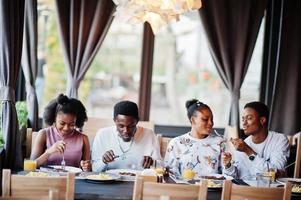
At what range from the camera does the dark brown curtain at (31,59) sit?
4977 mm

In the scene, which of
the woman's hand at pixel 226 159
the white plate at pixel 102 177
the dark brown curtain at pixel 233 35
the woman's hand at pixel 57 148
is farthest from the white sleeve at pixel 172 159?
the dark brown curtain at pixel 233 35

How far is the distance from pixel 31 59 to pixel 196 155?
198 cm

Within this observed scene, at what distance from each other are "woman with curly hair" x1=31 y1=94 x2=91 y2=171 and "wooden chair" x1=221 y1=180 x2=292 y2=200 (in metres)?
1.31

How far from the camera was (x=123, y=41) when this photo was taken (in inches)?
219

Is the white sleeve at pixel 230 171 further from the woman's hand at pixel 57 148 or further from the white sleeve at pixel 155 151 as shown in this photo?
the woman's hand at pixel 57 148

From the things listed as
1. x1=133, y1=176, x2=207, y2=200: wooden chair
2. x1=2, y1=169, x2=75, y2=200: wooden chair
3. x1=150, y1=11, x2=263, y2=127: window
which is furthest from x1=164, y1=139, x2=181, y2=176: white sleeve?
x1=150, y1=11, x2=263, y2=127: window

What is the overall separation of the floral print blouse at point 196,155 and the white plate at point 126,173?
0.30m

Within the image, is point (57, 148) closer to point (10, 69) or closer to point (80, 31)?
point (10, 69)

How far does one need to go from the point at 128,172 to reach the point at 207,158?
1.95ft

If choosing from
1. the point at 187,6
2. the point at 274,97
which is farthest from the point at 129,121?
the point at 274,97

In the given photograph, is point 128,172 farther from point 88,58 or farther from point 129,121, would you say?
point 88,58

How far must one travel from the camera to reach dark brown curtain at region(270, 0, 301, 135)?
17.8 feet

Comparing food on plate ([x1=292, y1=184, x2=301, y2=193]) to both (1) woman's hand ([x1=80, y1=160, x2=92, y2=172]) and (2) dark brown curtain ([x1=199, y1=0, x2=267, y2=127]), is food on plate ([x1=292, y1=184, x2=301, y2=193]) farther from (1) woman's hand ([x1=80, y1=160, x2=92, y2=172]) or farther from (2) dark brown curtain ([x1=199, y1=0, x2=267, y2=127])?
(2) dark brown curtain ([x1=199, y1=0, x2=267, y2=127])

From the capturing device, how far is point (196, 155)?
391 cm
